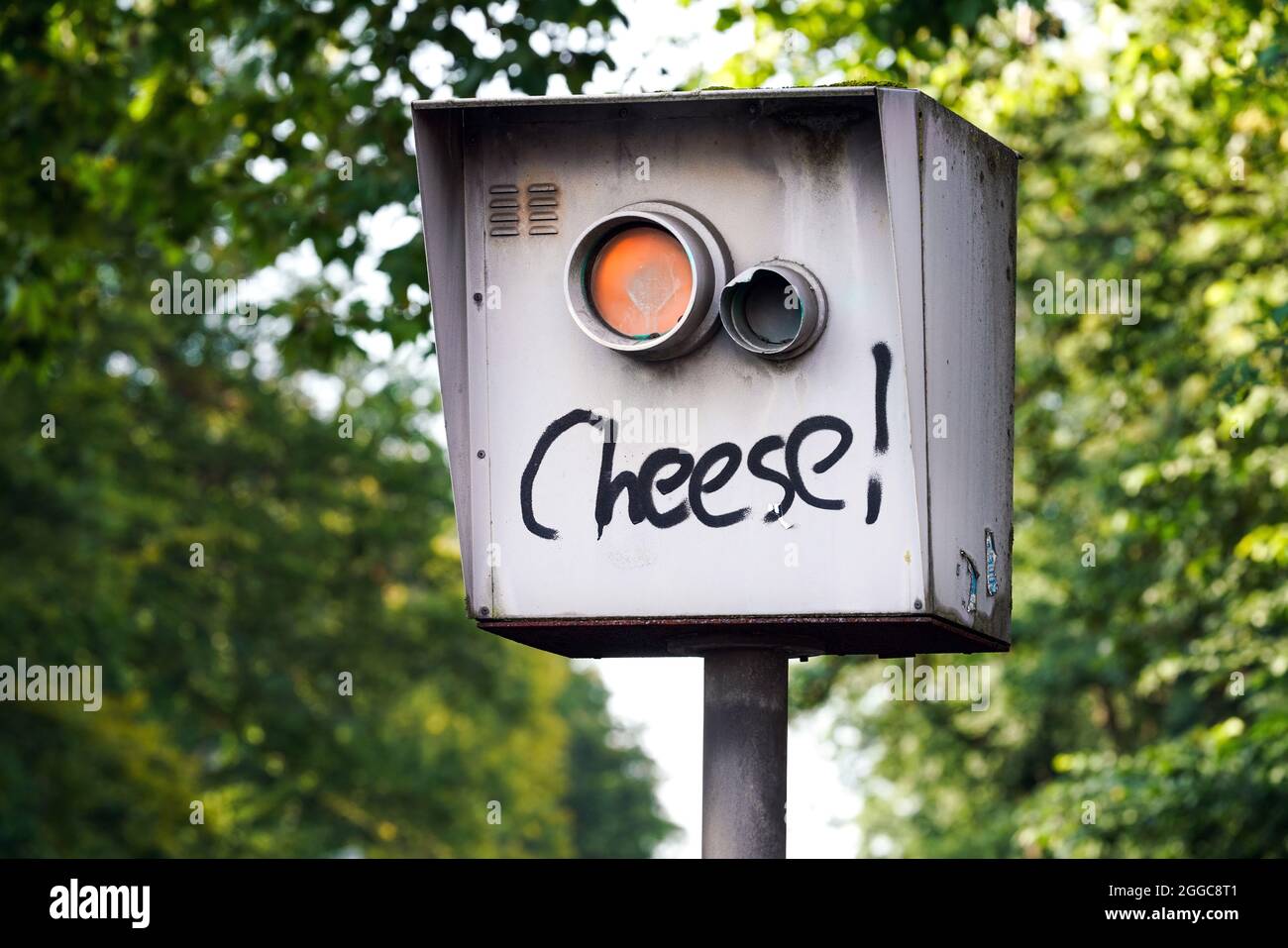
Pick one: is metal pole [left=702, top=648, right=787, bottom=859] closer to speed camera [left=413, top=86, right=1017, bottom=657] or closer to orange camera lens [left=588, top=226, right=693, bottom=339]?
speed camera [left=413, top=86, right=1017, bottom=657]

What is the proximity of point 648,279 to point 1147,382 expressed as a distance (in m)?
10.3

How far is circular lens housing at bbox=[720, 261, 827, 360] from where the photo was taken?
3.30 m

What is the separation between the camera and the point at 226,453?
21.8 meters

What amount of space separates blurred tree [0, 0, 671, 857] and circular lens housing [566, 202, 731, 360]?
12.7 feet

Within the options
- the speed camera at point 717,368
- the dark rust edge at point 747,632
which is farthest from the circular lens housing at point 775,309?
the dark rust edge at point 747,632

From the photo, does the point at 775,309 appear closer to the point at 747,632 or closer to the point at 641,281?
the point at 641,281

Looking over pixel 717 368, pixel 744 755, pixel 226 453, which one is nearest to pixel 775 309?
pixel 717 368

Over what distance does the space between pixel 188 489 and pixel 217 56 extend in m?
6.92

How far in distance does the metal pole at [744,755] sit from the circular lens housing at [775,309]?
468 mm

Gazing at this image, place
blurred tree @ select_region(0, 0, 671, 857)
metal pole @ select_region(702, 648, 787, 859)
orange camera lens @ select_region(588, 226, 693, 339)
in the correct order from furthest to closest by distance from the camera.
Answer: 1. blurred tree @ select_region(0, 0, 671, 857)
2. orange camera lens @ select_region(588, 226, 693, 339)
3. metal pole @ select_region(702, 648, 787, 859)

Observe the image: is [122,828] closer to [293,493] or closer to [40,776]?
[40,776]

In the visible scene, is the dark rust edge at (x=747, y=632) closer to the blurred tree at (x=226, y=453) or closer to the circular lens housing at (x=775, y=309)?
the circular lens housing at (x=775, y=309)

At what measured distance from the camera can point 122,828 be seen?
18922 millimetres

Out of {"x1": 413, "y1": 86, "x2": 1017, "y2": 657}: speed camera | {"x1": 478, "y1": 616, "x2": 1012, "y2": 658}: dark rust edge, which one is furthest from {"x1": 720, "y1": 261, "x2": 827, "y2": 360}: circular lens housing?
{"x1": 478, "y1": 616, "x2": 1012, "y2": 658}: dark rust edge
